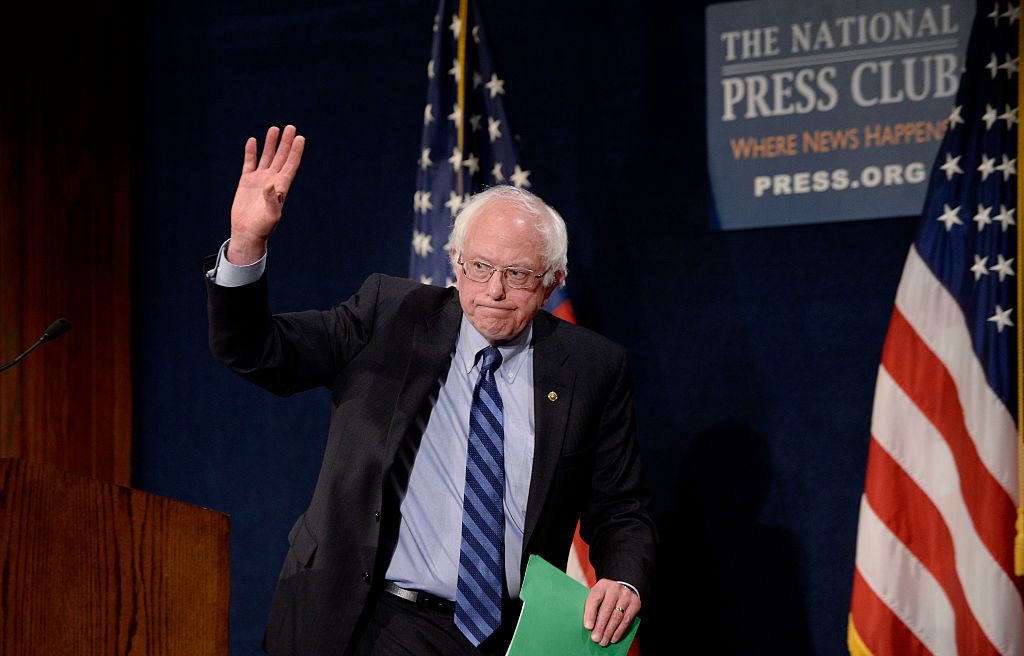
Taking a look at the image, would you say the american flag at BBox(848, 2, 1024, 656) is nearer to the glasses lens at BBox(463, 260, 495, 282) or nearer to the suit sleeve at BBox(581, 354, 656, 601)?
the suit sleeve at BBox(581, 354, 656, 601)

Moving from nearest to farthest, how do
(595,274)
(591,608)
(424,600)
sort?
(591,608)
(424,600)
(595,274)

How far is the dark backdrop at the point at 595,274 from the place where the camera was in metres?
3.78

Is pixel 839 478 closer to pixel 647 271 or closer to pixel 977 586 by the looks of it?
pixel 977 586

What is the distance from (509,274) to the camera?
2330 mm

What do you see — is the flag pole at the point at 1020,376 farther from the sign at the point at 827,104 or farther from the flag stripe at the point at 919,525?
the sign at the point at 827,104

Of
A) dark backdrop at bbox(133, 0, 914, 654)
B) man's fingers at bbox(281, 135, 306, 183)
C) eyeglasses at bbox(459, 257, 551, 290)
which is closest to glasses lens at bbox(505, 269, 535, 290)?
eyeglasses at bbox(459, 257, 551, 290)

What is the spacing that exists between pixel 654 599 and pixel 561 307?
1.05 metres

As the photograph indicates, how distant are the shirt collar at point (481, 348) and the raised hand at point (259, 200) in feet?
1.78

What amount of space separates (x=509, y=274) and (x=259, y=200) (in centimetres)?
56

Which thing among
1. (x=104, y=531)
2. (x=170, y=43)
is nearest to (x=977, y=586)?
(x=104, y=531)

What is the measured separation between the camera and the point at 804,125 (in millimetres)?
3830

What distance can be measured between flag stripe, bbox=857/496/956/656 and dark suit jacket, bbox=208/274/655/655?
1.23m

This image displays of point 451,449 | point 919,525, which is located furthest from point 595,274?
point 451,449

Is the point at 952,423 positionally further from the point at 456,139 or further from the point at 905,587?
the point at 456,139
